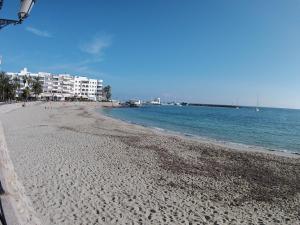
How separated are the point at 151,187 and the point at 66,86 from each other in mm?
164183

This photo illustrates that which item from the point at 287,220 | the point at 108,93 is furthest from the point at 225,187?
the point at 108,93

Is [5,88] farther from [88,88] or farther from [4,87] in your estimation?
[88,88]

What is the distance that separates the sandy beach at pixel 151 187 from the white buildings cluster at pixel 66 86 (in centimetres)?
14154

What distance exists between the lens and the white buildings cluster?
514ft

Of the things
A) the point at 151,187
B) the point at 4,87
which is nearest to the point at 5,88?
the point at 4,87

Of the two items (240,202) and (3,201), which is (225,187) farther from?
(3,201)

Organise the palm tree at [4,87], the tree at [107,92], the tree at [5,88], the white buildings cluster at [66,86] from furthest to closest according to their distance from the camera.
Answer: the tree at [107,92] < the white buildings cluster at [66,86] < the tree at [5,88] < the palm tree at [4,87]

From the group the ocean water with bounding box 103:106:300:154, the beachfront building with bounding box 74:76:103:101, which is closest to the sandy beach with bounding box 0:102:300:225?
the ocean water with bounding box 103:106:300:154

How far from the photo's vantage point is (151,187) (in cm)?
1000

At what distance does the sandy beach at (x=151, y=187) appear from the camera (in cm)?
746

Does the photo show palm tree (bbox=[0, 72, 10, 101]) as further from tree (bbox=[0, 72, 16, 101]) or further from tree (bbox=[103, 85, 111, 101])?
tree (bbox=[103, 85, 111, 101])

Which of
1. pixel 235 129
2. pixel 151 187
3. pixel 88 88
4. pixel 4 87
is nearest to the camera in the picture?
pixel 151 187

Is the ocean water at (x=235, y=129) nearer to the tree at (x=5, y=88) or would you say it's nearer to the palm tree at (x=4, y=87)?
the palm tree at (x=4, y=87)

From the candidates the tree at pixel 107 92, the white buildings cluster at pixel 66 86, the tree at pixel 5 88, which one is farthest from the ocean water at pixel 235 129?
the tree at pixel 107 92
